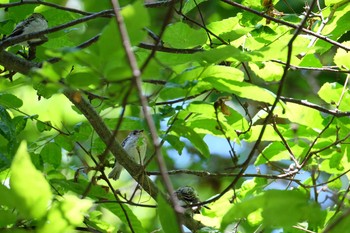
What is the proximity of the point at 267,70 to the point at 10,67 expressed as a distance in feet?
3.22

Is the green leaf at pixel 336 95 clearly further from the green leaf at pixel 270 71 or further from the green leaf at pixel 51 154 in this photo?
the green leaf at pixel 51 154

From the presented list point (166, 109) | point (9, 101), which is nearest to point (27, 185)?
point (166, 109)

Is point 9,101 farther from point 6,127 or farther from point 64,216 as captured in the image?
point 64,216

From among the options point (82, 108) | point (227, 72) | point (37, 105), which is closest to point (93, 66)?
point (227, 72)

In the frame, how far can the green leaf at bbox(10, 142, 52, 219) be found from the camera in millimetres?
1047

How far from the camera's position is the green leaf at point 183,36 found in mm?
1770

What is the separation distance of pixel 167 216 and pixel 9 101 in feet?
3.85

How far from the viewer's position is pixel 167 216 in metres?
1.29

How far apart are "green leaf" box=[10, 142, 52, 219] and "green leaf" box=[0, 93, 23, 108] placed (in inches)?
49.1

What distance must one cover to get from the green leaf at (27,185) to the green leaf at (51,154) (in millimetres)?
1363

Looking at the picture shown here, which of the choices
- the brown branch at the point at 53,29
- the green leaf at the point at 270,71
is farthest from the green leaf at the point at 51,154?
the green leaf at the point at 270,71

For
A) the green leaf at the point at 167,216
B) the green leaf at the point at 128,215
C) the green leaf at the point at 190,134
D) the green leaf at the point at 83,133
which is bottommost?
the green leaf at the point at 167,216

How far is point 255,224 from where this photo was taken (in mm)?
2119

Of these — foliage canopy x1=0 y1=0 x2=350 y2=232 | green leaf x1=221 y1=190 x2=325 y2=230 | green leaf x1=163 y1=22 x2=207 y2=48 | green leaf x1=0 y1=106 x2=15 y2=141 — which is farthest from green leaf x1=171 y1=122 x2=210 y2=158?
green leaf x1=221 y1=190 x2=325 y2=230
